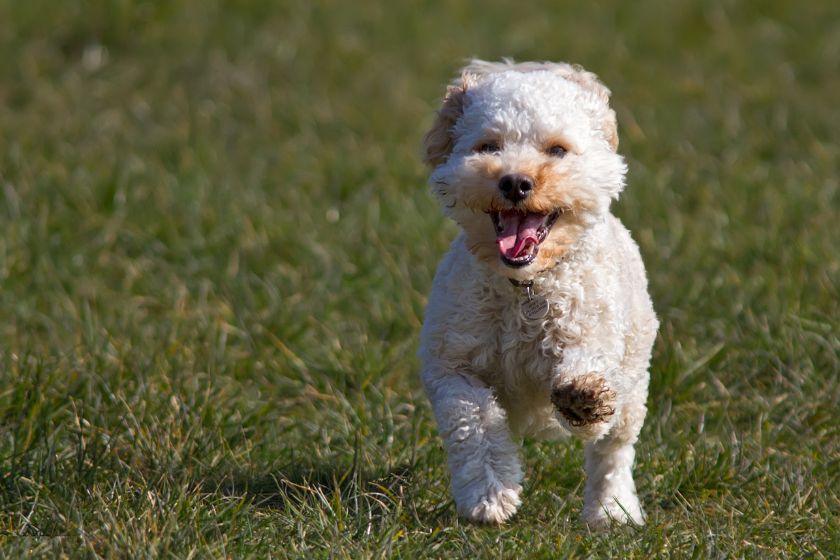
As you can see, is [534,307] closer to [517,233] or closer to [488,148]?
[517,233]

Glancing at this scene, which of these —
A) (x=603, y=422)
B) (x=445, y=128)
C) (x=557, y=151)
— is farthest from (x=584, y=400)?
(x=445, y=128)

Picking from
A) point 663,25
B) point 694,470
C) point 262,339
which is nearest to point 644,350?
point 694,470

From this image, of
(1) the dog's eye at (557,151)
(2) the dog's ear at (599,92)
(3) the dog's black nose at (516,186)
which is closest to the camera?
(3) the dog's black nose at (516,186)

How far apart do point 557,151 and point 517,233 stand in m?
0.31

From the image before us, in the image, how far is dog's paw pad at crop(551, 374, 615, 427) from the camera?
13.7 ft

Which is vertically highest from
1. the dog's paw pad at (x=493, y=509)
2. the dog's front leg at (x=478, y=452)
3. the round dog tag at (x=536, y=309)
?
the round dog tag at (x=536, y=309)

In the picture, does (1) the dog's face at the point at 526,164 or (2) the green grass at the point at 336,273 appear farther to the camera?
(2) the green grass at the point at 336,273

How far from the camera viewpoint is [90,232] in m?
7.41

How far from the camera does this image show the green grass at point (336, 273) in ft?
14.9

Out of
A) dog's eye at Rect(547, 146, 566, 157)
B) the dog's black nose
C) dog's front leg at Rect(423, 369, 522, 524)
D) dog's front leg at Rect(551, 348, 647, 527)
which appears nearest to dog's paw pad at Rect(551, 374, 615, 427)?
dog's front leg at Rect(551, 348, 647, 527)

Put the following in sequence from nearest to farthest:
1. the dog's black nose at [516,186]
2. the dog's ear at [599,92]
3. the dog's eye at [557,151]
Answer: the dog's black nose at [516,186]
the dog's eye at [557,151]
the dog's ear at [599,92]

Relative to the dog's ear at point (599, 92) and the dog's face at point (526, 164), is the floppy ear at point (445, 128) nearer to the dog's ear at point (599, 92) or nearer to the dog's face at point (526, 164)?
the dog's face at point (526, 164)

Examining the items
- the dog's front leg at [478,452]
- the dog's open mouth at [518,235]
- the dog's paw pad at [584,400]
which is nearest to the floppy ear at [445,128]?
the dog's open mouth at [518,235]

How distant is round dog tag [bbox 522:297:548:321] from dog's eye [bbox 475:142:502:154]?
48cm
